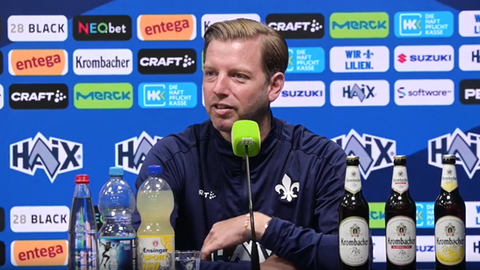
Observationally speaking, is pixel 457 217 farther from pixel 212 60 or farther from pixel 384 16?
pixel 384 16

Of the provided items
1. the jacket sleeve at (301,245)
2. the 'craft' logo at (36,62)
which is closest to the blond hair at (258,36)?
the jacket sleeve at (301,245)

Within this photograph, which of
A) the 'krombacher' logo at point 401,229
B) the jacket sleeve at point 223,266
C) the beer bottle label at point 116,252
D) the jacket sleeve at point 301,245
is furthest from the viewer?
the jacket sleeve at point 301,245

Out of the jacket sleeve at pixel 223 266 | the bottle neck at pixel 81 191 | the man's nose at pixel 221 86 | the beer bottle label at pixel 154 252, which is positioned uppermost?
the man's nose at pixel 221 86

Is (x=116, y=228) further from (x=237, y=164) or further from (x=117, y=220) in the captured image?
(x=237, y=164)

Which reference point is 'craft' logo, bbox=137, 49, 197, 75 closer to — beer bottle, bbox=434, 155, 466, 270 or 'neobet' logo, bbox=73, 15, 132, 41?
'neobet' logo, bbox=73, 15, 132, 41

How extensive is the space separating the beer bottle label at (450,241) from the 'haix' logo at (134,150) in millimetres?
1737

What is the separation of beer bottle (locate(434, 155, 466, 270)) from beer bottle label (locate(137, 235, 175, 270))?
0.60m

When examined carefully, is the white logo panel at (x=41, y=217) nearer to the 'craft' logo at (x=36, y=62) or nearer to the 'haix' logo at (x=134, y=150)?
the 'haix' logo at (x=134, y=150)

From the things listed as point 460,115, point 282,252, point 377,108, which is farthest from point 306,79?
point 282,252

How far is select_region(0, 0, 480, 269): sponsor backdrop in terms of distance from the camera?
10.2 ft

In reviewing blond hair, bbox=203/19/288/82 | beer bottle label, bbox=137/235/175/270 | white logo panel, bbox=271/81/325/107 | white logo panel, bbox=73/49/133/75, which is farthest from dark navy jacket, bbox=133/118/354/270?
white logo panel, bbox=73/49/133/75

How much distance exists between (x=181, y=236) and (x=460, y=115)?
1.56 meters

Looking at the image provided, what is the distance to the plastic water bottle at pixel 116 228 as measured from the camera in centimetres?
146

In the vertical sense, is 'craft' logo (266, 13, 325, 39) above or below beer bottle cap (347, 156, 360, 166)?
above
